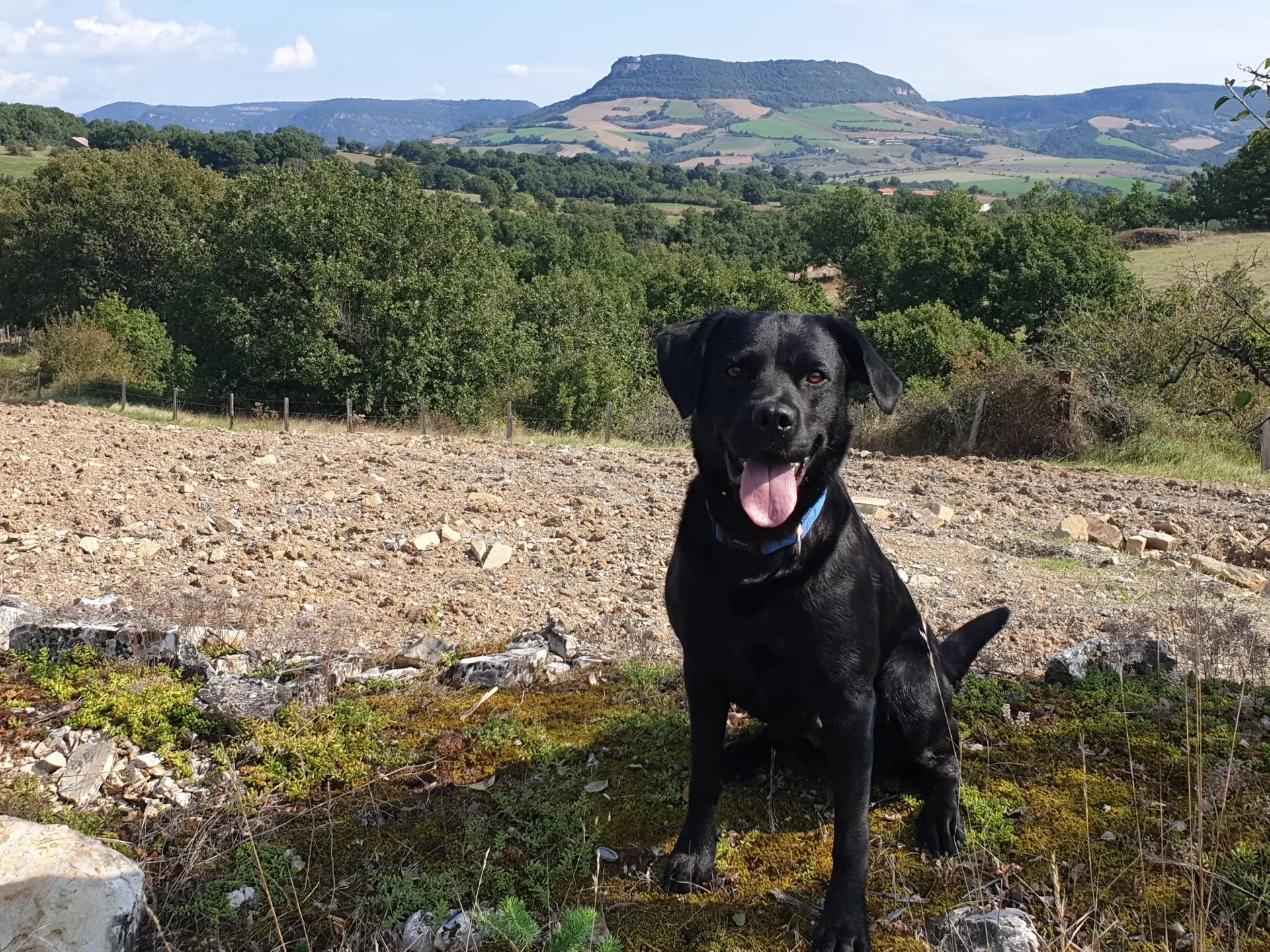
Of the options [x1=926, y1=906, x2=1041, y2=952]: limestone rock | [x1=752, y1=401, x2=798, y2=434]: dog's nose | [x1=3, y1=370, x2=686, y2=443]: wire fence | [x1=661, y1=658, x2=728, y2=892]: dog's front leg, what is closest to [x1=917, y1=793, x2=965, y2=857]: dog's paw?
[x1=926, y1=906, x2=1041, y2=952]: limestone rock

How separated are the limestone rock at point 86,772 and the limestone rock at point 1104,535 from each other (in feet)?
28.6

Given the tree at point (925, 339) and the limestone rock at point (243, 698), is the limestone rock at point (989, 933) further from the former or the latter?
the tree at point (925, 339)

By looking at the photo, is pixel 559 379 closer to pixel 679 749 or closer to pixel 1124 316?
pixel 1124 316

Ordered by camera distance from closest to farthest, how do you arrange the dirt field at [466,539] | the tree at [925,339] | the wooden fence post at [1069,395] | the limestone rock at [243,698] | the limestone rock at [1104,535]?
1. the limestone rock at [243,698]
2. the dirt field at [466,539]
3. the limestone rock at [1104,535]
4. the wooden fence post at [1069,395]
5. the tree at [925,339]

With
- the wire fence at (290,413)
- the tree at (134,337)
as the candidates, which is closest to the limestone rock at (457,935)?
the wire fence at (290,413)

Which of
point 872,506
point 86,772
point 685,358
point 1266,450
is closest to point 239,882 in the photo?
point 86,772

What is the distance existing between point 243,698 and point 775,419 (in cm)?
258

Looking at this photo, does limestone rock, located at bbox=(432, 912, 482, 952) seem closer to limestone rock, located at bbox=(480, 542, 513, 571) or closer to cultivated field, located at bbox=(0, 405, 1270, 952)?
cultivated field, located at bbox=(0, 405, 1270, 952)


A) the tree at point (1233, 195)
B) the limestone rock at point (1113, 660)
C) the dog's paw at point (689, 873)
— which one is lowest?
the dog's paw at point (689, 873)

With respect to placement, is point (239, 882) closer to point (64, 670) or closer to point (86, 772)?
point (86, 772)

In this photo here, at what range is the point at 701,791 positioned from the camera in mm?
2807

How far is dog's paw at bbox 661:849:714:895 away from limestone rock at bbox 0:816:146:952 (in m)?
1.48

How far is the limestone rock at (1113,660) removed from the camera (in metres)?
4.05

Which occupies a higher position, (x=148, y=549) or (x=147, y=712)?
(x=147, y=712)
